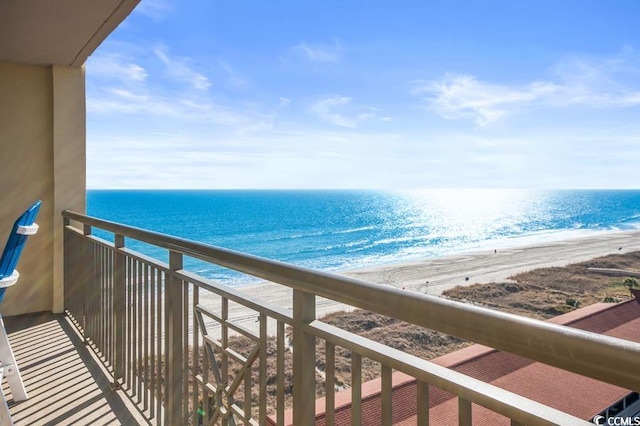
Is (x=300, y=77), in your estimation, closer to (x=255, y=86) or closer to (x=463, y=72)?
(x=255, y=86)

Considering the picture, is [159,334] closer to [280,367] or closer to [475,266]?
[280,367]

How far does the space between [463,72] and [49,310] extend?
150 feet

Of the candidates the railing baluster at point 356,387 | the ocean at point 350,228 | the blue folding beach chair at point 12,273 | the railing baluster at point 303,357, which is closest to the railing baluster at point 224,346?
the railing baluster at point 303,357

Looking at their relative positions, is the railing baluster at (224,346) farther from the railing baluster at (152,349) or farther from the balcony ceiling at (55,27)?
the balcony ceiling at (55,27)

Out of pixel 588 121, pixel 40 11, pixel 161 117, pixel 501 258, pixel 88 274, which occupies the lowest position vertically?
pixel 501 258

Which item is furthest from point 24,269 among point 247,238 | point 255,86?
point 255,86

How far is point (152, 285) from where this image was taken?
6.48 feet

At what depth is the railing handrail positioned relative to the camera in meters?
0.48

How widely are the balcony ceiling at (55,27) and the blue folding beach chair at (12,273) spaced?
1.32 meters

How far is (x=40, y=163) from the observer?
3.94 metres

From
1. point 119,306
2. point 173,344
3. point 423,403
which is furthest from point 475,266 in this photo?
point 423,403

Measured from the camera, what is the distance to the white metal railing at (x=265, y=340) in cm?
56

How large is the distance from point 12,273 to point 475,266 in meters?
27.5

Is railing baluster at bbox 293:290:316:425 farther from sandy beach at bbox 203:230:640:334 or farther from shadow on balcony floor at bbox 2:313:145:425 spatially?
sandy beach at bbox 203:230:640:334
